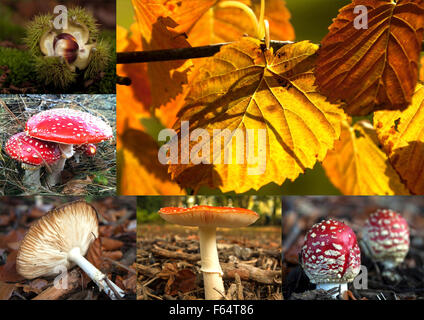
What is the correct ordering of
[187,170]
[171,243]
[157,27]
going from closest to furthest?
[157,27] → [187,170] → [171,243]

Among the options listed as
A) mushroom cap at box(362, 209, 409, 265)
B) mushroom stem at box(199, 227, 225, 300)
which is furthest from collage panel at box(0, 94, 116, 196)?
mushroom cap at box(362, 209, 409, 265)

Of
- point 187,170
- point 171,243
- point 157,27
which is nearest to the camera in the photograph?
point 157,27

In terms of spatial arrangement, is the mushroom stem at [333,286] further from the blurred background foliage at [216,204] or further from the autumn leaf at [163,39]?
the autumn leaf at [163,39]

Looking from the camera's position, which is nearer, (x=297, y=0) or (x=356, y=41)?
(x=356, y=41)

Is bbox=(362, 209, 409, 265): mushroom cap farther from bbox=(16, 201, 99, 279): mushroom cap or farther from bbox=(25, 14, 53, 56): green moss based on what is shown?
bbox=(25, 14, 53, 56): green moss

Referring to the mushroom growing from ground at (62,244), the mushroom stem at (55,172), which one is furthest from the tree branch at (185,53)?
the mushroom growing from ground at (62,244)

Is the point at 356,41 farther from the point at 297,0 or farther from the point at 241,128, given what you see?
the point at 241,128
